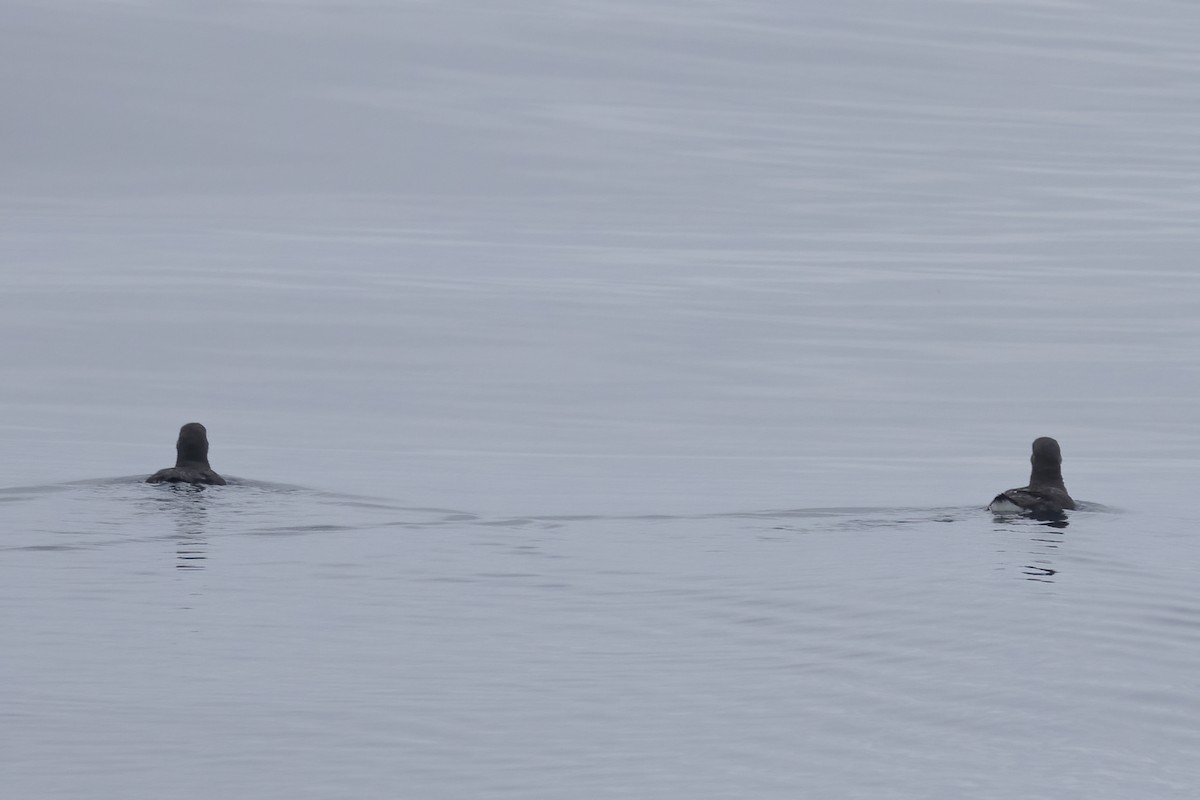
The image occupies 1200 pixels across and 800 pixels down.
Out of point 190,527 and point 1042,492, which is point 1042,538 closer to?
point 1042,492

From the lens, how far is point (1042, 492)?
20875 mm

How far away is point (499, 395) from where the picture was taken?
30375 millimetres

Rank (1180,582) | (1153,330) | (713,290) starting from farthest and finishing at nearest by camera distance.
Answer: (713,290) < (1153,330) < (1180,582)

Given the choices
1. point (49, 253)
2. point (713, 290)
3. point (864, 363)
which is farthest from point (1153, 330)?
point (49, 253)

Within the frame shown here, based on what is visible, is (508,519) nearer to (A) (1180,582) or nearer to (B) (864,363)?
(A) (1180,582)

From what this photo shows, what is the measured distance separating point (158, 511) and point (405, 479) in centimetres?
463

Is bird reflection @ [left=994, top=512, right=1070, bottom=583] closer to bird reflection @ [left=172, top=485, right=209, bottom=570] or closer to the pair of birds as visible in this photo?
the pair of birds

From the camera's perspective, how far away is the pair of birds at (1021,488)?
20.5m

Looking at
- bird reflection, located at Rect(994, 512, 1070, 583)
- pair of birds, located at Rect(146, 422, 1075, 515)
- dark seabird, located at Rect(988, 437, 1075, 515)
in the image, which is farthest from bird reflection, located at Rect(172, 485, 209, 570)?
dark seabird, located at Rect(988, 437, 1075, 515)

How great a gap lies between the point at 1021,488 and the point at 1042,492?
50 cm

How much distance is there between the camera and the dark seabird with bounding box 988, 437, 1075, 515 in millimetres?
20469

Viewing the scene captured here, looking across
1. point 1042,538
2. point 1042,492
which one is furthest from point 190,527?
point 1042,492

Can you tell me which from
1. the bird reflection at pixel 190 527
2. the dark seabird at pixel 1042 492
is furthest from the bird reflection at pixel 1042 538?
the bird reflection at pixel 190 527

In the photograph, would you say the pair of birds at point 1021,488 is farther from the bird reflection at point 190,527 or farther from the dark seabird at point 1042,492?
the bird reflection at point 190,527
